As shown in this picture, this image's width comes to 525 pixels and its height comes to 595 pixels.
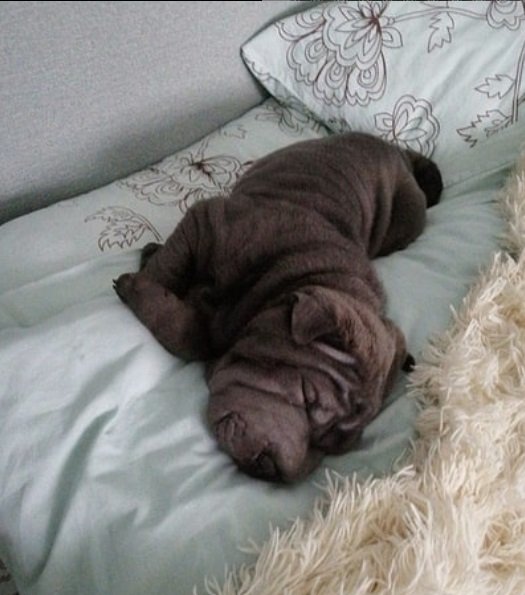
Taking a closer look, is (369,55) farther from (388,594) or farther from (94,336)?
(388,594)

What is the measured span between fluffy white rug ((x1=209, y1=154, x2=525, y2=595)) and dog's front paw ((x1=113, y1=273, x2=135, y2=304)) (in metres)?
0.32

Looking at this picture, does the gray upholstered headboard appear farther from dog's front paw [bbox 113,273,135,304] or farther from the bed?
dog's front paw [bbox 113,273,135,304]

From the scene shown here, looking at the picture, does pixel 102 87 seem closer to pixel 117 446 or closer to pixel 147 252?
pixel 147 252

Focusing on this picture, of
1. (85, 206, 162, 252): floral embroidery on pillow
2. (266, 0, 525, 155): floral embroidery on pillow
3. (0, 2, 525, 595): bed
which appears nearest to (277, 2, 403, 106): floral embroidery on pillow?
(266, 0, 525, 155): floral embroidery on pillow

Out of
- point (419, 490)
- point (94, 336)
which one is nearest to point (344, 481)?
point (419, 490)

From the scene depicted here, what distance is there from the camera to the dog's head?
784 mm

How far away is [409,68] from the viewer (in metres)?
1.45

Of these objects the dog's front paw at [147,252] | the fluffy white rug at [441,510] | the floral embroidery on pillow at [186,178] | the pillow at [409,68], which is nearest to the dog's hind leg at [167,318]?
the dog's front paw at [147,252]

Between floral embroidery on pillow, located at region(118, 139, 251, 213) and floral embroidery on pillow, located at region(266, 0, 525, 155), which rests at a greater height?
floral embroidery on pillow, located at region(266, 0, 525, 155)

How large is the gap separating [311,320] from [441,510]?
220 mm

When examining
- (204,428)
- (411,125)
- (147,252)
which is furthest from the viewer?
(411,125)

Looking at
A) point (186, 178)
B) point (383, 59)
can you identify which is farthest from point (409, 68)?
point (186, 178)

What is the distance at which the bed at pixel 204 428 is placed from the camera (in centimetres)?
70

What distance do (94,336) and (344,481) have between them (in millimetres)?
307
